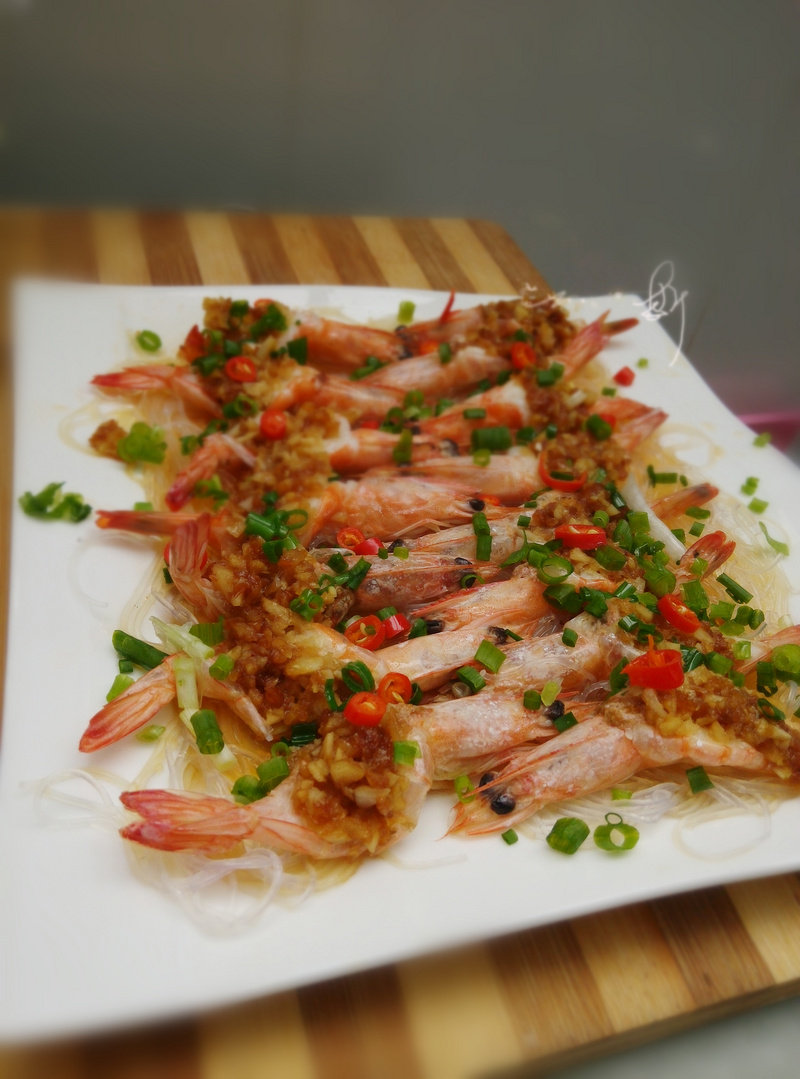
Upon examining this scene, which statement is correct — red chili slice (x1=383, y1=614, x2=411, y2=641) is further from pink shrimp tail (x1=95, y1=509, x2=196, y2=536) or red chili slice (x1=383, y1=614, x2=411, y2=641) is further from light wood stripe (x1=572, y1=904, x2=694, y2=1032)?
light wood stripe (x1=572, y1=904, x2=694, y2=1032)

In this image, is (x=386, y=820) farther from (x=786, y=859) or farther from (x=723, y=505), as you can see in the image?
(x=723, y=505)

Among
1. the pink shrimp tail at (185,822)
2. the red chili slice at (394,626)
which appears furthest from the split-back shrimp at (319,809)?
the red chili slice at (394,626)

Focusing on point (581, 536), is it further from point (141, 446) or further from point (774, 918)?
point (141, 446)

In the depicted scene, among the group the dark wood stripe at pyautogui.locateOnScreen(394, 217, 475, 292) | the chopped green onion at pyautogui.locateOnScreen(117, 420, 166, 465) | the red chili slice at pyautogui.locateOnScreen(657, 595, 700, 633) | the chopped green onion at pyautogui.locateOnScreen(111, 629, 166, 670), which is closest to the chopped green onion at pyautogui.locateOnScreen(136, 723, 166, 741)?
the chopped green onion at pyautogui.locateOnScreen(111, 629, 166, 670)

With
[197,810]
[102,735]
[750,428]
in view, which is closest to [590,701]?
[197,810]

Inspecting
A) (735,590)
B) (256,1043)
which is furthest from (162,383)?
(256,1043)

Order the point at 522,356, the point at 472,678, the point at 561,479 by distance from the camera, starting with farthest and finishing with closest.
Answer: the point at 522,356 < the point at 561,479 < the point at 472,678
